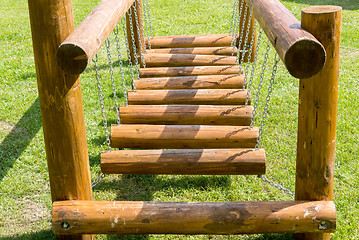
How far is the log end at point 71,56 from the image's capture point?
2533mm

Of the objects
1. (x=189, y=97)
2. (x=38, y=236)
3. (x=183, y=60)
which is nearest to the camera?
(x=38, y=236)

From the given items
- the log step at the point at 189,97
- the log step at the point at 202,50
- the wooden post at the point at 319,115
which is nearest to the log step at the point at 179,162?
the wooden post at the point at 319,115

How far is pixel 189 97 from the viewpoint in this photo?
4.38 m

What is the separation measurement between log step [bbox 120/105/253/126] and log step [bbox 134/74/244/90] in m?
0.50

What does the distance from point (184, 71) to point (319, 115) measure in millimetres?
2141

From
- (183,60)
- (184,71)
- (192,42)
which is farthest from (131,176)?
(192,42)

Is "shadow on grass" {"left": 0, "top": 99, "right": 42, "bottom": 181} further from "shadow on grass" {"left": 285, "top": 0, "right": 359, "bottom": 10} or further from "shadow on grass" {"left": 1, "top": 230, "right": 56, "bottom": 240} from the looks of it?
"shadow on grass" {"left": 285, "top": 0, "right": 359, "bottom": 10}

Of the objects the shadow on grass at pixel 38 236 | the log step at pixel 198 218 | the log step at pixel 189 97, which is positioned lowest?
the shadow on grass at pixel 38 236

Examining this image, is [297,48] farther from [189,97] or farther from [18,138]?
[18,138]

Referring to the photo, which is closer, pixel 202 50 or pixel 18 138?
pixel 18 138

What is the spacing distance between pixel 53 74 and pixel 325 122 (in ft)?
5.77

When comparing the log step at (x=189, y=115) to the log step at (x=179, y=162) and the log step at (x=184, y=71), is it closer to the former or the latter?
the log step at (x=179, y=162)

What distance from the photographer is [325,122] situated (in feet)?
9.62

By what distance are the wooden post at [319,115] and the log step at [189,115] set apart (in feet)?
3.14
